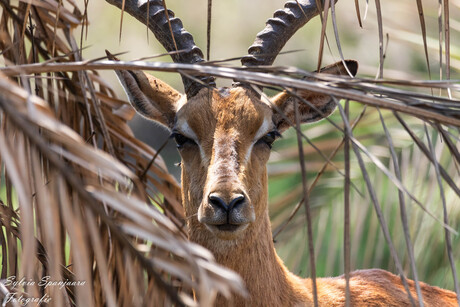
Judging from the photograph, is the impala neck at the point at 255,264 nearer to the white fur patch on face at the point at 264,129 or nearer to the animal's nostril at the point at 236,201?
the white fur patch on face at the point at 264,129

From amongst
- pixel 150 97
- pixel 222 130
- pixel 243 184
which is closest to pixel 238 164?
pixel 243 184

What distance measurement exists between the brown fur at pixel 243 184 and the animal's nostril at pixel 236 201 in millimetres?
206

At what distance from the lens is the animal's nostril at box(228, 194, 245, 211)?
360 centimetres

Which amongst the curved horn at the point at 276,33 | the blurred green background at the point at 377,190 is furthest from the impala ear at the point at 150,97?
the blurred green background at the point at 377,190

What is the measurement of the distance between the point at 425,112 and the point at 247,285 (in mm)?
2269

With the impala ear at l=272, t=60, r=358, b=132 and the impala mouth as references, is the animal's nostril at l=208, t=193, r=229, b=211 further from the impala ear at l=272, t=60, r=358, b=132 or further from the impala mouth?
the impala ear at l=272, t=60, r=358, b=132

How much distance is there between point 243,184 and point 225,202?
27 centimetres

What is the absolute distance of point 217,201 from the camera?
11.9 ft

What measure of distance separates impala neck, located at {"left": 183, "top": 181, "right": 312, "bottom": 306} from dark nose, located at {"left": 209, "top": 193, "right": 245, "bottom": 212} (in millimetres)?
561

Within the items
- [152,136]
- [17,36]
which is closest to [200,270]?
[17,36]

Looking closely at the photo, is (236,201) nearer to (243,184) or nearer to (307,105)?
(243,184)

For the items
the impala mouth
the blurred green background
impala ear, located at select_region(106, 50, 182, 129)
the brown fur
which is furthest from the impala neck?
the blurred green background

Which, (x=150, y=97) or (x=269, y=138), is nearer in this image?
(x=269, y=138)

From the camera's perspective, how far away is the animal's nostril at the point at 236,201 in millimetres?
3596
